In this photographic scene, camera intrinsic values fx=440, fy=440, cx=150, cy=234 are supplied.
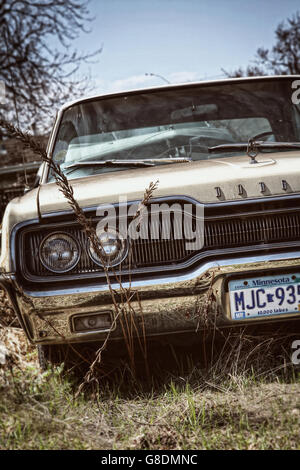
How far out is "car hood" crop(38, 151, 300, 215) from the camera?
2.15 metres

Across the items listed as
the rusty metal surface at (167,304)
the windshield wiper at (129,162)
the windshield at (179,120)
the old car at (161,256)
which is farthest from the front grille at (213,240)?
the windshield at (179,120)

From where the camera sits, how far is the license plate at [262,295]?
2127 mm

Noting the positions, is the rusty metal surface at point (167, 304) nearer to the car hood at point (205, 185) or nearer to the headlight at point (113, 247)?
the headlight at point (113, 247)

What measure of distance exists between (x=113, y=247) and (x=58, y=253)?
0.89ft

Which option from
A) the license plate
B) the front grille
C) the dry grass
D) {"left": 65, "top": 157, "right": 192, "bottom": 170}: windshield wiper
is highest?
{"left": 65, "top": 157, "right": 192, "bottom": 170}: windshield wiper

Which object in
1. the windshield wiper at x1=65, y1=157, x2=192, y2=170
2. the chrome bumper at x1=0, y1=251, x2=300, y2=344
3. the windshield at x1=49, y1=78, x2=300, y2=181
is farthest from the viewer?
the windshield at x1=49, y1=78, x2=300, y2=181

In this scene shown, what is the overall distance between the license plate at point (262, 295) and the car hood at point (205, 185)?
0.41 m

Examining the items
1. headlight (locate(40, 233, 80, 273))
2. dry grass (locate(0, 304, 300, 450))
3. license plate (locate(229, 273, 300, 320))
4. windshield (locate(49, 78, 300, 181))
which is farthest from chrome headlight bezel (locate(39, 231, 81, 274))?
windshield (locate(49, 78, 300, 181))

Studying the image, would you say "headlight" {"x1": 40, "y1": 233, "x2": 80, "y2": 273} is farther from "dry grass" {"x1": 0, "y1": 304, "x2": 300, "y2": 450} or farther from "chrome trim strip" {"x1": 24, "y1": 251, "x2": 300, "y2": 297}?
"dry grass" {"x1": 0, "y1": 304, "x2": 300, "y2": 450}

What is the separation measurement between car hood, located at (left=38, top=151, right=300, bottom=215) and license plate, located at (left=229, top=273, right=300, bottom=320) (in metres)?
0.41

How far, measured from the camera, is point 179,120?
319cm

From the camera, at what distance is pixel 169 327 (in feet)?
7.03

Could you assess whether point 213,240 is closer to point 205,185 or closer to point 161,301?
point 205,185

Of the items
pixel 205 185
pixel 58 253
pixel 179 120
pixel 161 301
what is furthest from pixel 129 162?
pixel 161 301
